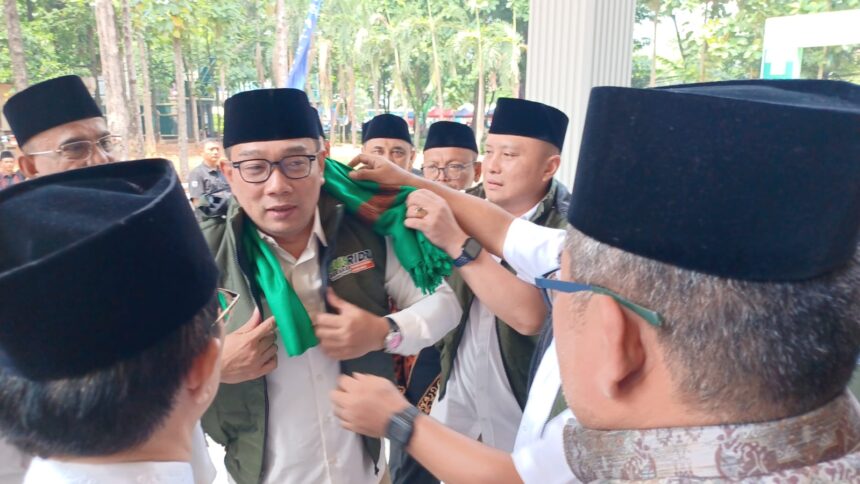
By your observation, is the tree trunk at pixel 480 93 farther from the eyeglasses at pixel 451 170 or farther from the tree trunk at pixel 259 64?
the eyeglasses at pixel 451 170

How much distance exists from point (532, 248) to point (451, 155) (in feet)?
6.53

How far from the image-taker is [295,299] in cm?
143

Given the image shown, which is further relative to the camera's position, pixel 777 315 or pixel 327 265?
pixel 327 265

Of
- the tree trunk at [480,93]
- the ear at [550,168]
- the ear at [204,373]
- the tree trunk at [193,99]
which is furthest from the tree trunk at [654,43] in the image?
the tree trunk at [193,99]

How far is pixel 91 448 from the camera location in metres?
0.76

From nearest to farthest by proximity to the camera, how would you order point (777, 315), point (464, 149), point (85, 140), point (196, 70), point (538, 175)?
point (777, 315), point (85, 140), point (538, 175), point (464, 149), point (196, 70)

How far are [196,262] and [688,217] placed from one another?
0.70 meters

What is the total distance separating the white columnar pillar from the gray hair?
3.38 m

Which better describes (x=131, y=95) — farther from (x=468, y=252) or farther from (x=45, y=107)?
(x=468, y=252)

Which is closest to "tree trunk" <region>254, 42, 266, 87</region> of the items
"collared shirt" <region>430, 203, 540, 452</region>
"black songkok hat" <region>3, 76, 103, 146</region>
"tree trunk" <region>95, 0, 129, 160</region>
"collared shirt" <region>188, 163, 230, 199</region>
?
"tree trunk" <region>95, 0, 129, 160</region>

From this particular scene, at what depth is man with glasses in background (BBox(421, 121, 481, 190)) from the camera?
11.6ft

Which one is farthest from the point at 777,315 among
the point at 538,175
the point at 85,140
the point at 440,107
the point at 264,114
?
the point at 440,107

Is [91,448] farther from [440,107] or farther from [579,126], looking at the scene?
[440,107]

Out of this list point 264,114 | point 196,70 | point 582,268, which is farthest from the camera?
point 196,70
